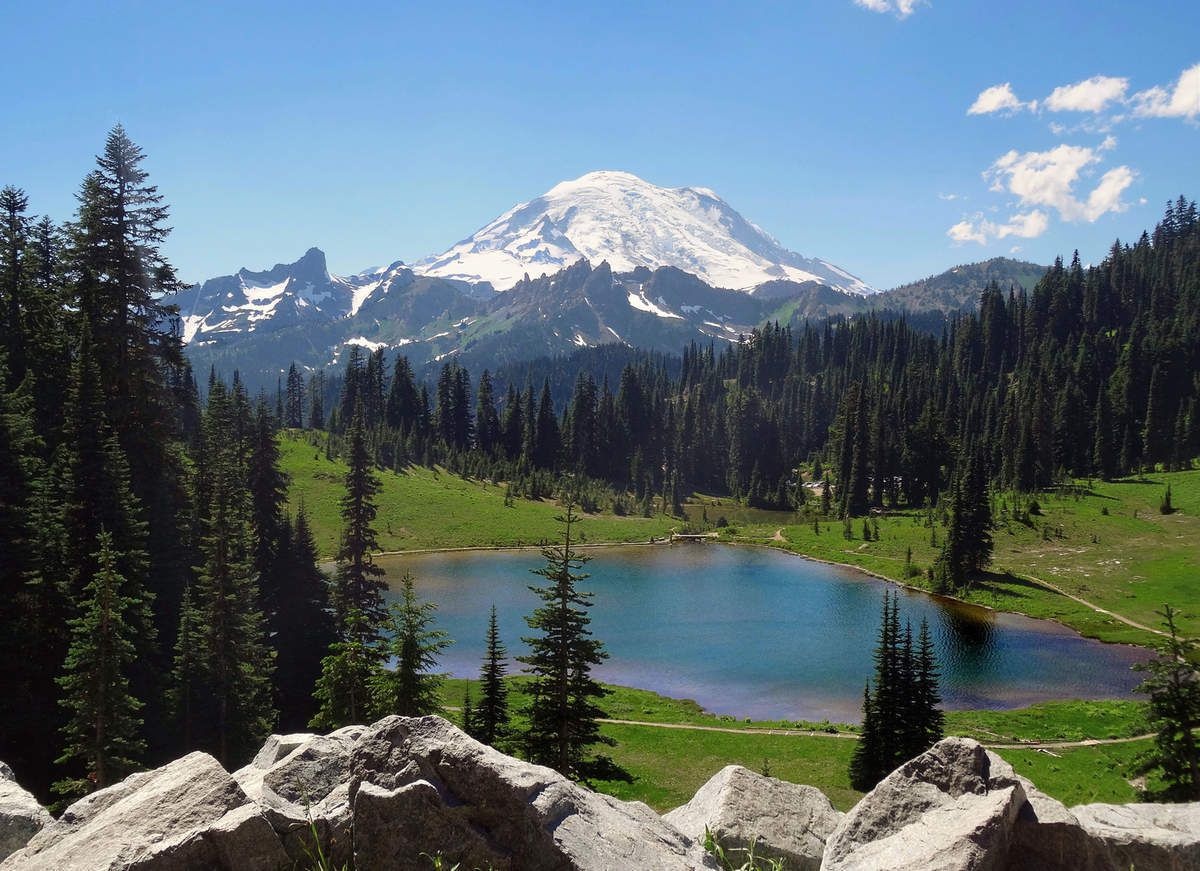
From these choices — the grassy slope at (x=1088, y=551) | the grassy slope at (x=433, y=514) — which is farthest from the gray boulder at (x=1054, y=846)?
the grassy slope at (x=433, y=514)

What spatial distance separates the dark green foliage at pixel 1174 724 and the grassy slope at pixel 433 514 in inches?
2858

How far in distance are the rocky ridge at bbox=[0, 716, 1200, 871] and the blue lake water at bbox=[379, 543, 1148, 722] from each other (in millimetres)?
38297

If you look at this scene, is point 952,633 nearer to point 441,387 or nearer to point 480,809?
point 480,809

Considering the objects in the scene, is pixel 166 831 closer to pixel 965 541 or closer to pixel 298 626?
pixel 298 626

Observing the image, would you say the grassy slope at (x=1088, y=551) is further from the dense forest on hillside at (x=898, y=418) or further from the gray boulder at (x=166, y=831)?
the gray boulder at (x=166, y=831)

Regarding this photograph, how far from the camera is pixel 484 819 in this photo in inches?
291

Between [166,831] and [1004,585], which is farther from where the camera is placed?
[1004,585]

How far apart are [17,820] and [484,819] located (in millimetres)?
5955

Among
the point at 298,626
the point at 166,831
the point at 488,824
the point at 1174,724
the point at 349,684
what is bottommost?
the point at 298,626

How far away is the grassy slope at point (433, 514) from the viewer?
300ft

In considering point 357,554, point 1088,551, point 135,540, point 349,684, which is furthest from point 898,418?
point 135,540

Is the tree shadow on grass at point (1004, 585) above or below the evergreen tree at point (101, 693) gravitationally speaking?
below

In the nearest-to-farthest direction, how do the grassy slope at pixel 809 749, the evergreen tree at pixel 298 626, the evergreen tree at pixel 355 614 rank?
the evergreen tree at pixel 355 614 < the grassy slope at pixel 809 749 < the evergreen tree at pixel 298 626

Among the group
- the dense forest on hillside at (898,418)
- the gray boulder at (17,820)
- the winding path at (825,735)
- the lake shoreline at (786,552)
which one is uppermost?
the dense forest on hillside at (898,418)
